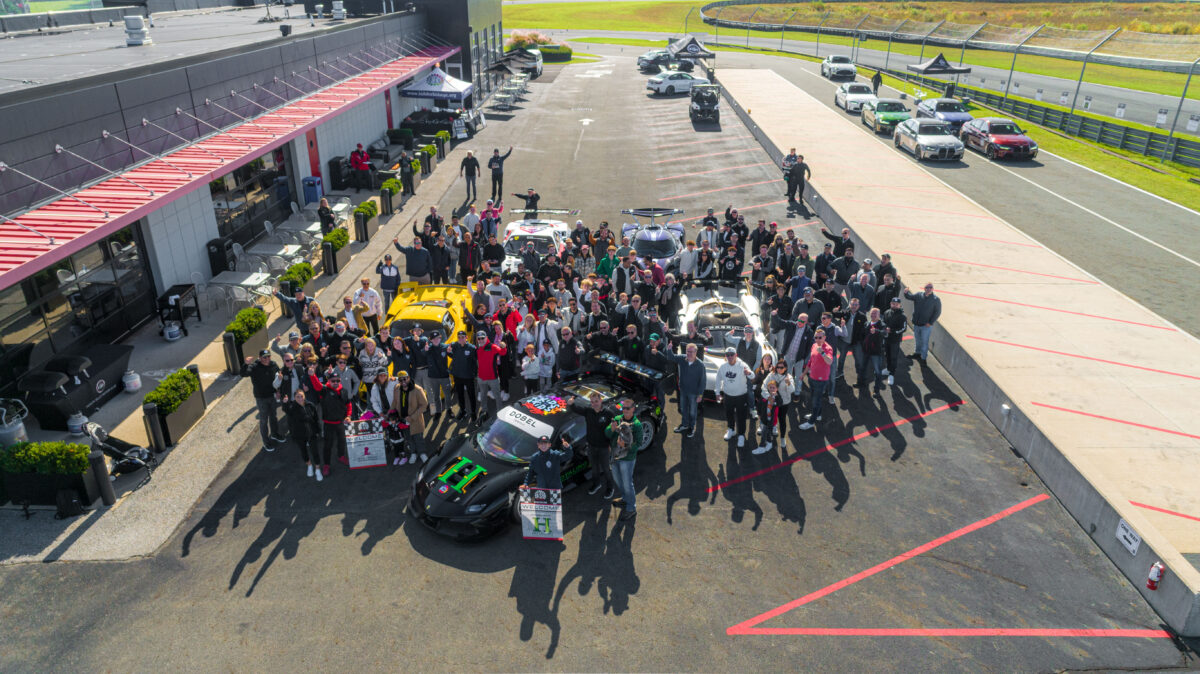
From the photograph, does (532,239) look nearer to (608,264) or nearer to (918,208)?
(608,264)

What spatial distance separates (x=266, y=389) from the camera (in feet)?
36.8

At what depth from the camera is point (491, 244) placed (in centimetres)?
1652

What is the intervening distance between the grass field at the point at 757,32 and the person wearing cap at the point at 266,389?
6129 cm

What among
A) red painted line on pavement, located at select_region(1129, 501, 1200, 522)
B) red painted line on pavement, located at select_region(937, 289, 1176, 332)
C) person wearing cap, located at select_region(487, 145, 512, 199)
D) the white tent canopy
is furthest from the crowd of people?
the white tent canopy

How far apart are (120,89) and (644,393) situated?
1298 centimetres

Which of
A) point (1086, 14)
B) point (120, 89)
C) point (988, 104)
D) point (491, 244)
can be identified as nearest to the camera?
point (120, 89)

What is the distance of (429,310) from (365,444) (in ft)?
10.9

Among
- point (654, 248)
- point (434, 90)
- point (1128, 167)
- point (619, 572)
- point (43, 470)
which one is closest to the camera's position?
point (619, 572)

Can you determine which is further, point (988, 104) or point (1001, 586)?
point (988, 104)

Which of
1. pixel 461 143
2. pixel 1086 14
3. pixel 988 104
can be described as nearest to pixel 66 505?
pixel 461 143

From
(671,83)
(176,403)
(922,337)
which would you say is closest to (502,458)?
(176,403)

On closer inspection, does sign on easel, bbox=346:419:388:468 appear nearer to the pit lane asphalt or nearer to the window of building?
the pit lane asphalt

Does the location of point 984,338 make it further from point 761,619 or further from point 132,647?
point 132,647

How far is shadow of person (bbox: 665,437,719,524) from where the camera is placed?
10664 mm
